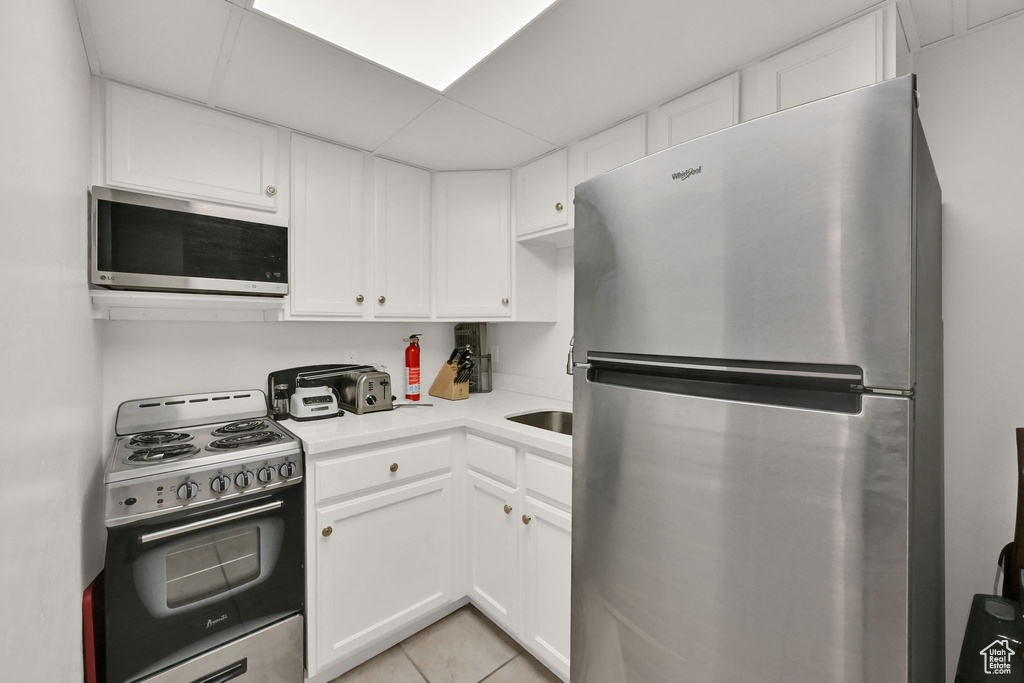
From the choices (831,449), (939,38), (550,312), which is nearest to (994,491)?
(831,449)

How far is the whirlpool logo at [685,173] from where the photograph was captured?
87 cm

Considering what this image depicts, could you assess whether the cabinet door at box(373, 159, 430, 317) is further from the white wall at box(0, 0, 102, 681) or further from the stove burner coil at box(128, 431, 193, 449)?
the white wall at box(0, 0, 102, 681)

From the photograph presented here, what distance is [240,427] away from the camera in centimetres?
179

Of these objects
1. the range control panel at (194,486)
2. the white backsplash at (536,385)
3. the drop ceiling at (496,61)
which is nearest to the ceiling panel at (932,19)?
the drop ceiling at (496,61)

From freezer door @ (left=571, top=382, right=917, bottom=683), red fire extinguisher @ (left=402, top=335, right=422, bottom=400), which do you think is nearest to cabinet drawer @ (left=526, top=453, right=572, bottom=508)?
freezer door @ (left=571, top=382, right=917, bottom=683)

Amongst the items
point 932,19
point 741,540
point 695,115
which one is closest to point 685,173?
point 741,540

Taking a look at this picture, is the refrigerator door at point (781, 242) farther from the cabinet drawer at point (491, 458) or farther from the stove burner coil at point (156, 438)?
the stove burner coil at point (156, 438)

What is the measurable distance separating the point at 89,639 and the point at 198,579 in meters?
0.27

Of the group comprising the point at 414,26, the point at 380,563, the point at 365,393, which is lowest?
the point at 380,563

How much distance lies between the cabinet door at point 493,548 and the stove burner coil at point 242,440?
0.85 meters

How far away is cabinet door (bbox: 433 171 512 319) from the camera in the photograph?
2344 mm

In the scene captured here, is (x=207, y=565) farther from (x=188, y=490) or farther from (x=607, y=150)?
(x=607, y=150)

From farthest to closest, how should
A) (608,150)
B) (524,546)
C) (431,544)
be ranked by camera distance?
(431,544) → (608,150) → (524,546)

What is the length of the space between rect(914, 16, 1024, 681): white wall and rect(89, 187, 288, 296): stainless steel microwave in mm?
2311
